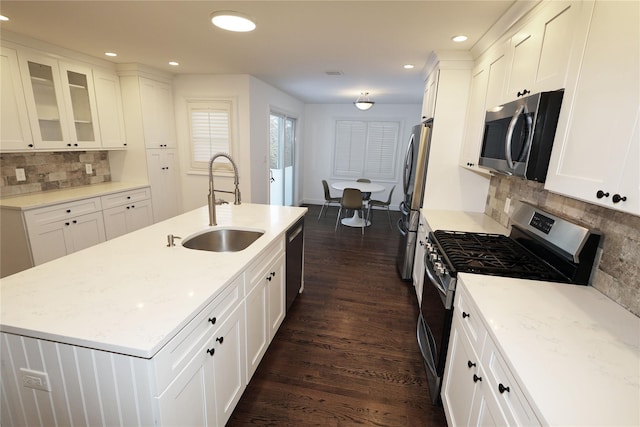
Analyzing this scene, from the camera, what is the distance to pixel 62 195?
3.14 m

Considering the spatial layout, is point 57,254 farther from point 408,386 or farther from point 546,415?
point 546,415

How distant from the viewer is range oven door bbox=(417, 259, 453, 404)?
1.67 meters

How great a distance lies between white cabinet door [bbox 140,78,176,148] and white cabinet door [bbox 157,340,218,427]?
3712 mm

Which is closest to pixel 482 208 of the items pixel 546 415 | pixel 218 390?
pixel 546 415

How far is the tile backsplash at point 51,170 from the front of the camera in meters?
3.01

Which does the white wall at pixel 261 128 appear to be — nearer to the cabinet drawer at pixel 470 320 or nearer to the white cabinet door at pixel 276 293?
the white cabinet door at pixel 276 293

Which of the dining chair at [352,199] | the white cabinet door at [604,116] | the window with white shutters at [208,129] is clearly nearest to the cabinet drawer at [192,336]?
the white cabinet door at [604,116]

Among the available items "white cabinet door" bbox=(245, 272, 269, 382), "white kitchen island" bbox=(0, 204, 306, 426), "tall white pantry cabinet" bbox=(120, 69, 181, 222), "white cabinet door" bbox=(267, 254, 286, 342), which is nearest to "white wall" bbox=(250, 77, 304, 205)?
"tall white pantry cabinet" bbox=(120, 69, 181, 222)

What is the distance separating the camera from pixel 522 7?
1.78 m

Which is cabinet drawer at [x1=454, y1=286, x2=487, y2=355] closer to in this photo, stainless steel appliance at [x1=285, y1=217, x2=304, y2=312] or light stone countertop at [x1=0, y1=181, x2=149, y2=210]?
stainless steel appliance at [x1=285, y1=217, x2=304, y2=312]

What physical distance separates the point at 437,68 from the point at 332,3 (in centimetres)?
144

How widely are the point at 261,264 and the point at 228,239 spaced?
0.51 m

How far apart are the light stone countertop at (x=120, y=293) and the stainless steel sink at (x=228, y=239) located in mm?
309

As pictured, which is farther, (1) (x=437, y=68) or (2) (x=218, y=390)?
(1) (x=437, y=68)
